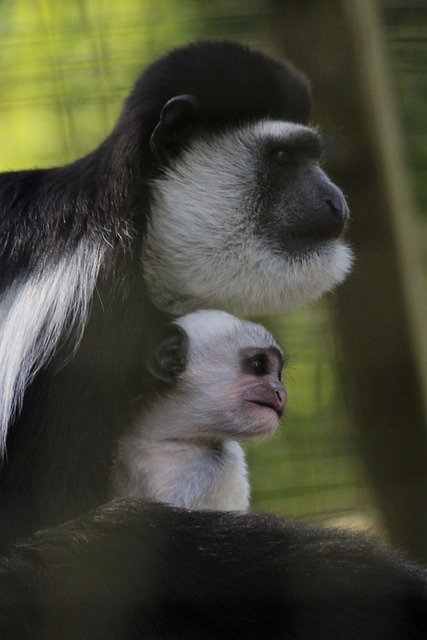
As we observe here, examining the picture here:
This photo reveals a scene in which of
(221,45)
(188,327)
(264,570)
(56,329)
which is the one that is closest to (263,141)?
(221,45)

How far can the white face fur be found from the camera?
1.53 meters

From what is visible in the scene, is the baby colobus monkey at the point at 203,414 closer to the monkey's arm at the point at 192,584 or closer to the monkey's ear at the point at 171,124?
the monkey's arm at the point at 192,584

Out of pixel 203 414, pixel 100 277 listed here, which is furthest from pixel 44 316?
pixel 203 414

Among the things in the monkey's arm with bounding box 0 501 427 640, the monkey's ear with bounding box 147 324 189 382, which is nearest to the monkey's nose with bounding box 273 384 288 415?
the monkey's ear with bounding box 147 324 189 382

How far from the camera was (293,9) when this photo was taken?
149cm

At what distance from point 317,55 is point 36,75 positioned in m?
0.47

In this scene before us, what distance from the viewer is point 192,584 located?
1.20m

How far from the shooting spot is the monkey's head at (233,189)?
1.53 metres

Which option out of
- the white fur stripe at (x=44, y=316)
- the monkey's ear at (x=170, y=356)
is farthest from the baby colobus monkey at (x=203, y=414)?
the white fur stripe at (x=44, y=316)

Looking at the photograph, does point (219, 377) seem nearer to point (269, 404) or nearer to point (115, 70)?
point (269, 404)

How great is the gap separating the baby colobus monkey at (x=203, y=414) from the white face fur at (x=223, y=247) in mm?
78

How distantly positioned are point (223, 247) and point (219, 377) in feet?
0.73

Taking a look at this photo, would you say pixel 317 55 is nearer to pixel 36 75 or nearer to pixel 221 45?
pixel 221 45

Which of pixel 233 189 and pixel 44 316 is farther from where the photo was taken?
pixel 233 189
